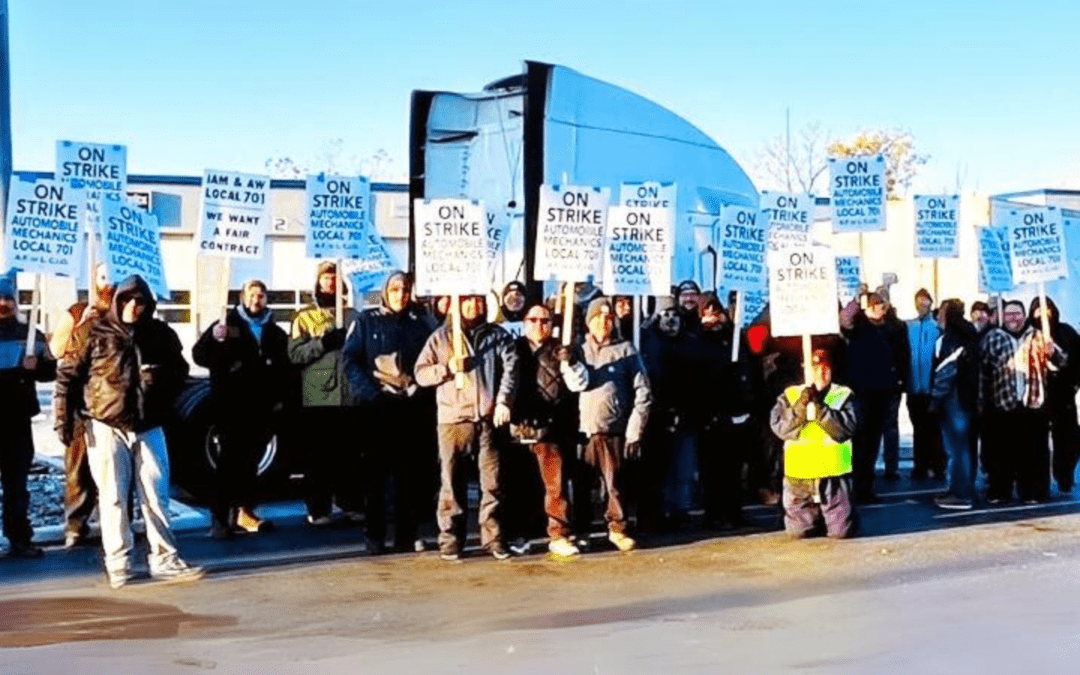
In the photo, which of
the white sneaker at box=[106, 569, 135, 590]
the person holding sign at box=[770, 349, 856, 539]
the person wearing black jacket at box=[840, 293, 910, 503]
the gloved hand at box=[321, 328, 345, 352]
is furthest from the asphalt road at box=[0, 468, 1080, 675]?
the person wearing black jacket at box=[840, 293, 910, 503]

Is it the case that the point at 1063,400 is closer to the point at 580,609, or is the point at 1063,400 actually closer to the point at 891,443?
the point at 891,443

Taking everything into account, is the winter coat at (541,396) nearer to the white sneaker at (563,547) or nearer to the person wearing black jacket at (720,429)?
the white sneaker at (563,547)

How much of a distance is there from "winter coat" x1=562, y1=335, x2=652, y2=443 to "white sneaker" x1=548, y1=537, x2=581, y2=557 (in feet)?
2.55

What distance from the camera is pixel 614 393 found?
33.4ft

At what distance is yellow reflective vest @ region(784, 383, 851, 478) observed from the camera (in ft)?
35.0

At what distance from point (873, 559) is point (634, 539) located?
67.0 inches

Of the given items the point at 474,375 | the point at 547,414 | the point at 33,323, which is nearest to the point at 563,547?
the point at 547,414

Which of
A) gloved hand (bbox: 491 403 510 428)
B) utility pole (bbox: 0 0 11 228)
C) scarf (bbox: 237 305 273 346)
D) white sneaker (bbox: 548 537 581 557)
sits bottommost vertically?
white sneaker (bbox: 548 537 581 557)

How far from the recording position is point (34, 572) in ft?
31.2

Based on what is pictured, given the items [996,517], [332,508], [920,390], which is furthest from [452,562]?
[920,390]

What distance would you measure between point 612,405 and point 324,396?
232 centimetres

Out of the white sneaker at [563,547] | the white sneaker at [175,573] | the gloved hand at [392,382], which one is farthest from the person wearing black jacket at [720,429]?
the white sneaker at [175,573]

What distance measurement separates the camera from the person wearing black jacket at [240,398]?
10836 mm

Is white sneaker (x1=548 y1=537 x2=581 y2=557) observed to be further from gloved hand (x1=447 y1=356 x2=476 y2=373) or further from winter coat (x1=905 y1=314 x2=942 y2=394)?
winter coat (x1=905 y1=314 x2=942 y2=394)
